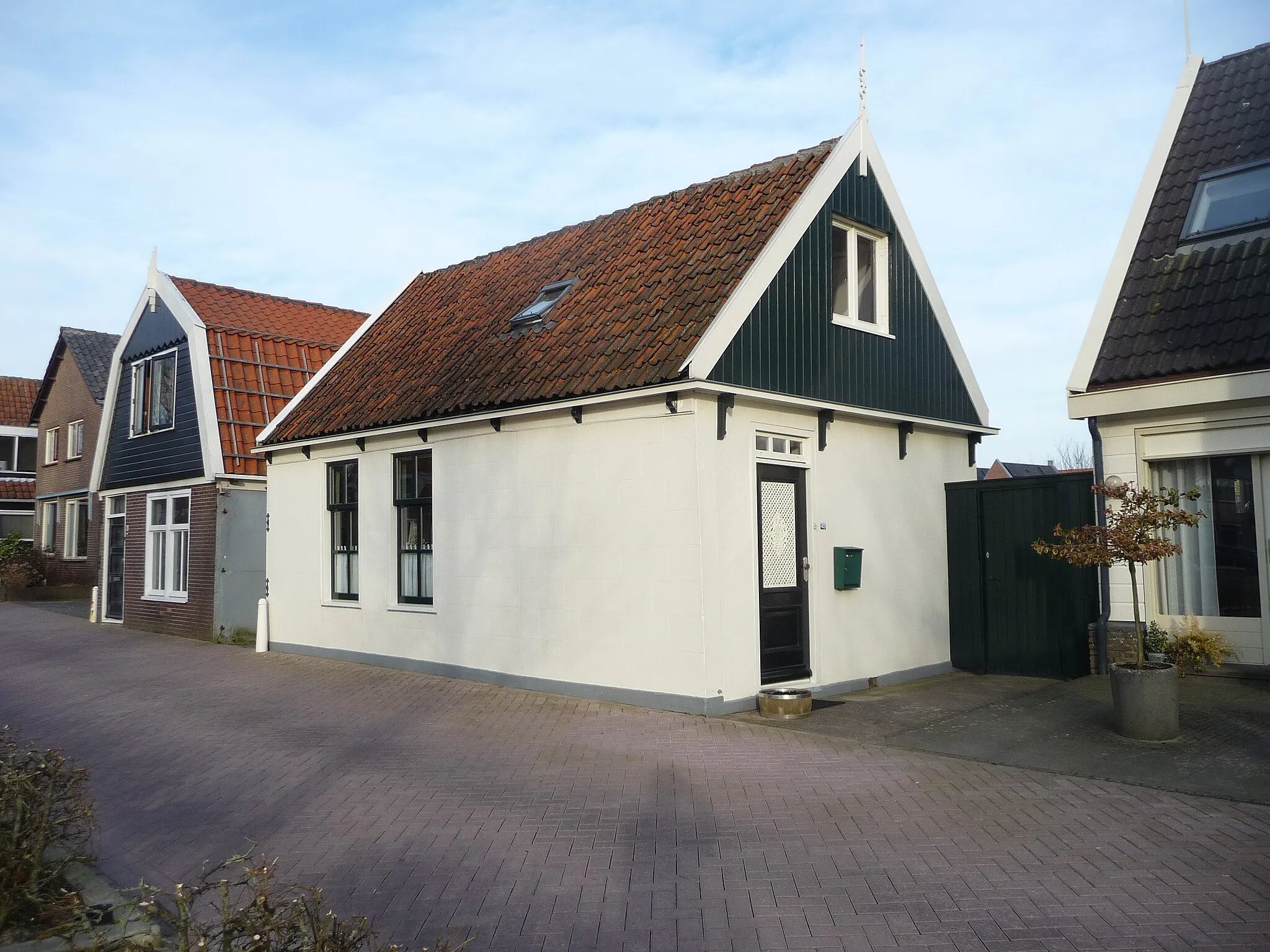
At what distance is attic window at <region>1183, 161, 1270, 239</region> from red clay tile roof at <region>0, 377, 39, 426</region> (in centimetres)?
3576

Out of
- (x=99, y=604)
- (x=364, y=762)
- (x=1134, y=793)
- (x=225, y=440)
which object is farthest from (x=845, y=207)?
(x=99, y=604)

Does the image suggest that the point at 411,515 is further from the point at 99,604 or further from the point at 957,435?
the point at 99,604

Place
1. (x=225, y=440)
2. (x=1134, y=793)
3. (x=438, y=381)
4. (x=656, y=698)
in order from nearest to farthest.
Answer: (x=1134, y=793)
(x=656, y=698)
(x=438, y=381)
(x=225, y=440)

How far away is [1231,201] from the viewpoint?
1066 cm

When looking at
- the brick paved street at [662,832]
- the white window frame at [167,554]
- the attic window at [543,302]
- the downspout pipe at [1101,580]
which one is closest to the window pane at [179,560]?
the white window frame at [167,554]

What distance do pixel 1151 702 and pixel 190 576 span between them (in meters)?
14.7

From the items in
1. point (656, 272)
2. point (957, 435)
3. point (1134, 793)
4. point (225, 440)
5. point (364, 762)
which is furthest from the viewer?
point (225, 440)

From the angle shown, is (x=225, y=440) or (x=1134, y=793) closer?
(x=1134, y=793)

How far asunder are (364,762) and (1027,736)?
212 inches

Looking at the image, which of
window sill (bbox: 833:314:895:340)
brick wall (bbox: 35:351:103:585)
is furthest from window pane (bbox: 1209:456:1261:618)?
brick wall (bbox: 35:351:103:585)

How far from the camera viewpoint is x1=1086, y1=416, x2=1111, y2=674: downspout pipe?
10.5 m

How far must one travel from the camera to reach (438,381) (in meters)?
12.5

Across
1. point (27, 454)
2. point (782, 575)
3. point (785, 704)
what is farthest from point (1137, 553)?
point (27, 454)

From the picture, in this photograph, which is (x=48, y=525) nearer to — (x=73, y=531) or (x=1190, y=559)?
(x=73, y=531)
